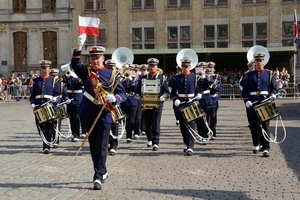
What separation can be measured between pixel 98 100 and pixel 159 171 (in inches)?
75.4

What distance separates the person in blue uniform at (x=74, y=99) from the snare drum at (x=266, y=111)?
17.1 ft

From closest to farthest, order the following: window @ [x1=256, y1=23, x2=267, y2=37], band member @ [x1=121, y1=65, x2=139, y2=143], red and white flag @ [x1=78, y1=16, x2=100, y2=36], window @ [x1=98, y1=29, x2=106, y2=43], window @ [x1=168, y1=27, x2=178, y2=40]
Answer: red and white flag @ [x1=78, y1=16, x2=100, y2=36] < band member @ [x1=121, y1=65, x2=139, y2=143] < window @ [x1=256, y1=23, x2=267, y2=37] < window @ [x1=168, y1=27, x2=178, y2=40] < window @ [x1=98, y1=29, x2=106, y2=43]

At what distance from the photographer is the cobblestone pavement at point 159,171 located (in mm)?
7961

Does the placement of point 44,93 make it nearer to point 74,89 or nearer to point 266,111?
point 74,89

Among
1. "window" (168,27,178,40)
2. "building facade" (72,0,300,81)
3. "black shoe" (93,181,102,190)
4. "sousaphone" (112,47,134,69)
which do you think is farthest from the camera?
"window" (168,27,178,40)

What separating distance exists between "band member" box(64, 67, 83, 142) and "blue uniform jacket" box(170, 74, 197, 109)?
338 cm

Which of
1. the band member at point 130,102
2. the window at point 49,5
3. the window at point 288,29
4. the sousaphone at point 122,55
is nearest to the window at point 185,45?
the window at point 288,29

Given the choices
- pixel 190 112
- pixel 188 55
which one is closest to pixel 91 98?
pixel 190 112

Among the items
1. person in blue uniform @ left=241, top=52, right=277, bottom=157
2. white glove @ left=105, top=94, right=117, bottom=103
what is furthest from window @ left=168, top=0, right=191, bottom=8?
white glove @ left=105, top=94, right=117, bottom=103

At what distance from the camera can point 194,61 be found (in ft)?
47.0

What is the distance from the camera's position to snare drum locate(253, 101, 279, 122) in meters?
11.3

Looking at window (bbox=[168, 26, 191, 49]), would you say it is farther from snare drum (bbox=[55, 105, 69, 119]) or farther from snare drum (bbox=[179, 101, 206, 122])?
snare drum (bbox=[179, 101, 206, 122])

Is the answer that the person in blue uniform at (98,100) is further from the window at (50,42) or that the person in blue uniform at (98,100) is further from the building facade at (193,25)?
the window at (50,42)

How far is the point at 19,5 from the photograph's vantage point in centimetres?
4519
